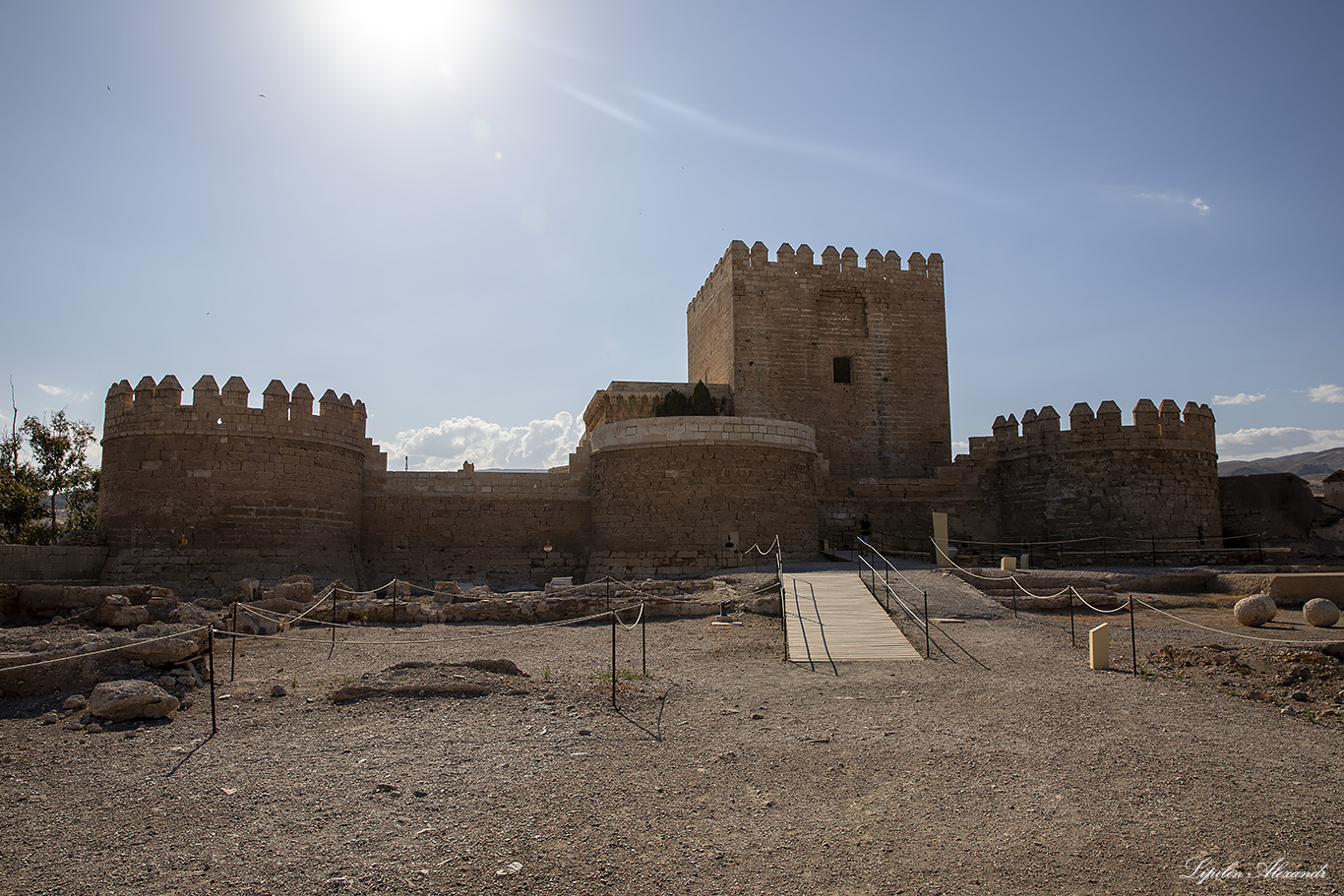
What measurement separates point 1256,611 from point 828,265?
17441mm

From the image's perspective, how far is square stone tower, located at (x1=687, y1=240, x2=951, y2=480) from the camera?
25531 millimetres

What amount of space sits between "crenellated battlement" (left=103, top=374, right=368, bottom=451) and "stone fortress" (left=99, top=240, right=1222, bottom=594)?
0.04 meters

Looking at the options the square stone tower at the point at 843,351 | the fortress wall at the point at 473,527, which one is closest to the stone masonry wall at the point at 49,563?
the fortress wall at the point at 473,527

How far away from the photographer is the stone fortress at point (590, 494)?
656 inches

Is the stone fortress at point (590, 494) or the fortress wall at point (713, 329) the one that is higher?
the fortress wall at point (713, 329)

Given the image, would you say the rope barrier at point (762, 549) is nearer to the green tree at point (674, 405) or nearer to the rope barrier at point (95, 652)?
the green tree at point (674, 405)

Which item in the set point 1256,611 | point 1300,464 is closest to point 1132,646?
point 1256,611

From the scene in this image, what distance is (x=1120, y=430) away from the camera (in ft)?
66.0

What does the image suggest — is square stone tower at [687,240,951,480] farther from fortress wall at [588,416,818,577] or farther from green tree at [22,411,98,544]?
green tree at [22,411,98,544]

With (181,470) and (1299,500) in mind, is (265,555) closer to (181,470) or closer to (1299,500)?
(181,470)

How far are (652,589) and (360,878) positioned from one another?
424 inches

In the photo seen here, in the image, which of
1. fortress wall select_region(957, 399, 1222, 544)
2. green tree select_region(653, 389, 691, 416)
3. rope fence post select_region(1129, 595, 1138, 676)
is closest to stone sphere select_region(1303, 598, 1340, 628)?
rope fence post select_region(1129, 595, 1138, 676)

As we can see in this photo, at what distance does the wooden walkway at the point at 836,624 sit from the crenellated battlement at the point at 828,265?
554 inches

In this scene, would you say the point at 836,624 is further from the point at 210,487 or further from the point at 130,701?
the point at 210,487
